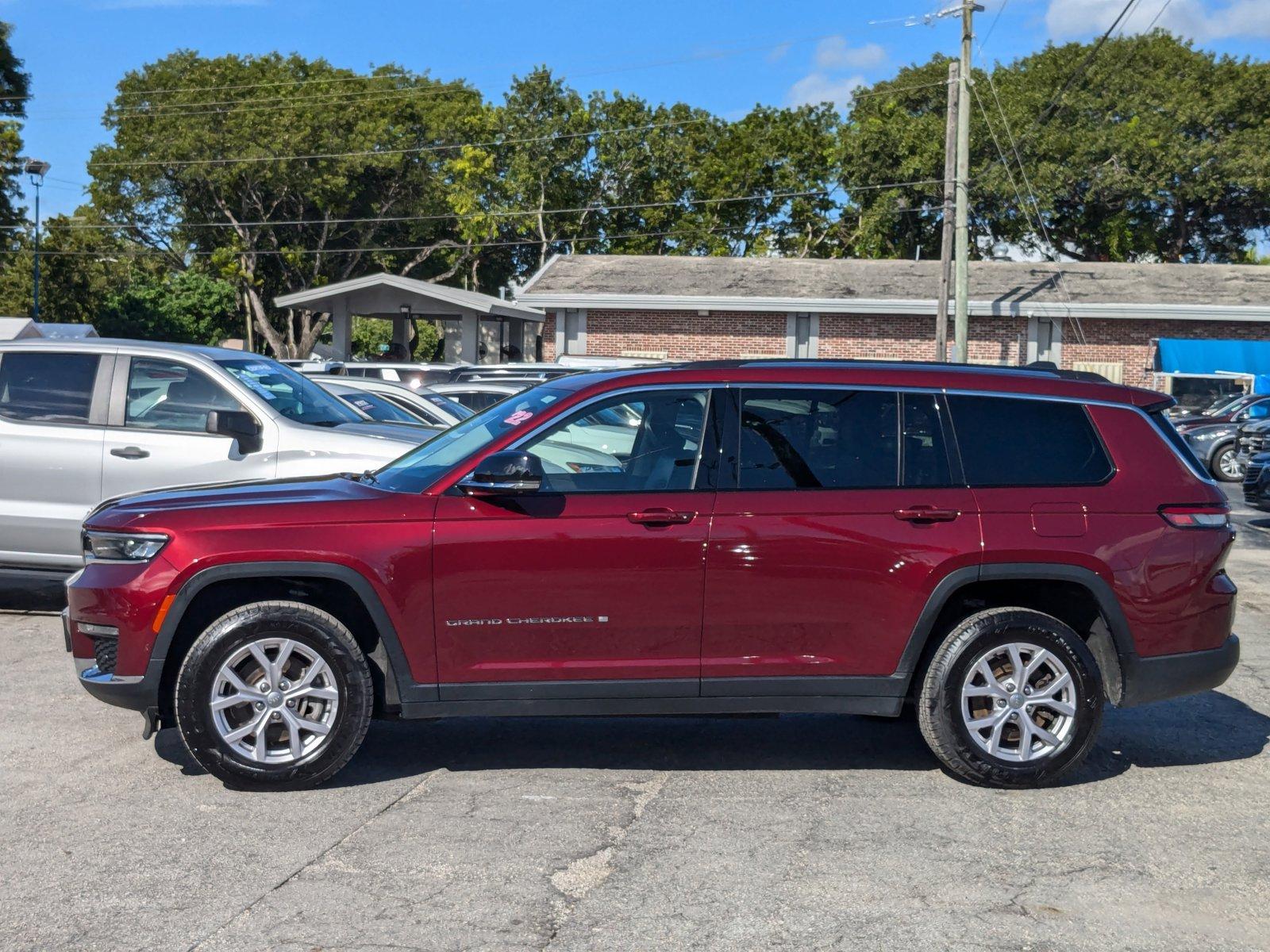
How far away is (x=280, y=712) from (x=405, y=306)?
30.6 meters

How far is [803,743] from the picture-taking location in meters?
6.59

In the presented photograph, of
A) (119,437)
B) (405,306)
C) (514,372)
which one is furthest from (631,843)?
(405,306)

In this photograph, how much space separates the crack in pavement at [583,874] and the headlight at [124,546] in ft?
7.19

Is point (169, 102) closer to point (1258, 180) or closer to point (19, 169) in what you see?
point (19, 169)

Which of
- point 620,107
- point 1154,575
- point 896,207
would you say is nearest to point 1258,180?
point 896,207

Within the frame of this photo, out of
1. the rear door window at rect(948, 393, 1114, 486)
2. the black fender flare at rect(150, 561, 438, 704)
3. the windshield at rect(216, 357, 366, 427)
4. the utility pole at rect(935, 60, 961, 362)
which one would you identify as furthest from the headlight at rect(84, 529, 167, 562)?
the utility pole at rect(935, 60, 961, 362)

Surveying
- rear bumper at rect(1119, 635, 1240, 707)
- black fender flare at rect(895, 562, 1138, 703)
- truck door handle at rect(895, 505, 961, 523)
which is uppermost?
truck door handle at rect(895, 505, 961, 523)

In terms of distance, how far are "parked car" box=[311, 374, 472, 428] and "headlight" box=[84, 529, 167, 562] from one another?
7.58 meters

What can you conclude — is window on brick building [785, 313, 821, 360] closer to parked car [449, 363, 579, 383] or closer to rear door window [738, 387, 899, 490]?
parked car [449, 363, 579, 383]

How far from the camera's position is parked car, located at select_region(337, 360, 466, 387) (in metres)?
23.2

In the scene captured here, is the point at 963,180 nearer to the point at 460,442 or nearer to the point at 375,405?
the point at 375,405

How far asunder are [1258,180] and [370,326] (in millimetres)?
50545

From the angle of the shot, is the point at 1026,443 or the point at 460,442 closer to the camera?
the point at 1026,443

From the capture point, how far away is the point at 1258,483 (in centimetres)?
1519
